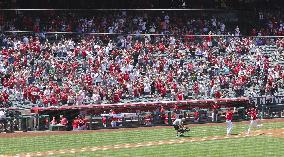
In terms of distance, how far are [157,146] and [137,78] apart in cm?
1060

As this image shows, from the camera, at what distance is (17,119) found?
27000mm

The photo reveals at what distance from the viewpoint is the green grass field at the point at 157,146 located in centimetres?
1995

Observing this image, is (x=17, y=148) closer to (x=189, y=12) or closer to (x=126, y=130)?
(x=126, y=130)

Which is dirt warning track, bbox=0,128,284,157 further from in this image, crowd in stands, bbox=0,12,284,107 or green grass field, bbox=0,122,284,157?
crowd in stands, bbox=0,12,284,107

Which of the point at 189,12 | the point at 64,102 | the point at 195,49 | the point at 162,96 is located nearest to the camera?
the point at 64,102

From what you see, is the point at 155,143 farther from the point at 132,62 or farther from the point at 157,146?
the point at 132,62

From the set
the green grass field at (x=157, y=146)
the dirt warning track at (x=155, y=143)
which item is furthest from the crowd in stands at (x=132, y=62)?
the dirt warning track at (x=155, y=143)

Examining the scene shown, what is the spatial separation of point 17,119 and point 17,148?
17.4 ft

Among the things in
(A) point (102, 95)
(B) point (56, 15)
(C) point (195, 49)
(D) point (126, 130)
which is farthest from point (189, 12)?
(D) point (126, 130)

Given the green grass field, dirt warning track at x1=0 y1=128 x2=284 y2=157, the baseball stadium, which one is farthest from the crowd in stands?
dirt warning track at x1=0 y1=128 x2=284 y2=157

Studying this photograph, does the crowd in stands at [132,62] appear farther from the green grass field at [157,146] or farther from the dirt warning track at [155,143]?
the dirt warning track at [155,143]

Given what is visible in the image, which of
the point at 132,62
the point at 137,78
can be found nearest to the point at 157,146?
the point at 137,78

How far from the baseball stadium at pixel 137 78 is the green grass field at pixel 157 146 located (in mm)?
40

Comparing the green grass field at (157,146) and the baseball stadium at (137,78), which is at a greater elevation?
the baseball stadium at (137,78)
